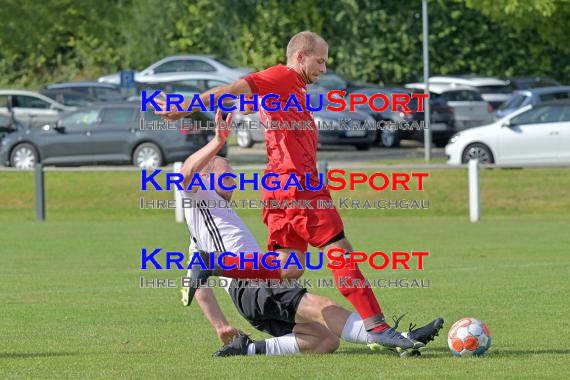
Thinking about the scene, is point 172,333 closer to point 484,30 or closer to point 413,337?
point 413,337

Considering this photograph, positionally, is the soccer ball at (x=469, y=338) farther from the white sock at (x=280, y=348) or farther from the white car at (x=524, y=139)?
the white car at (x=524, y=139)

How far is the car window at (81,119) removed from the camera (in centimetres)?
3447

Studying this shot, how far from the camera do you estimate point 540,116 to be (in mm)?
31828

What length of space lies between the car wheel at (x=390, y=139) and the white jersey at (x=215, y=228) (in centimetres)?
3186

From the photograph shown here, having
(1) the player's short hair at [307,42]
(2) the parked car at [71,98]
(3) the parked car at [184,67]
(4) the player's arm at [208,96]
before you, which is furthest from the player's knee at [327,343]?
(3) the parked car at [184,67]

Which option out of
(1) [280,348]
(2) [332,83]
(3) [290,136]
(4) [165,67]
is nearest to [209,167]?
(3) [290,136]

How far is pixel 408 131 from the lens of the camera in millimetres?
41938

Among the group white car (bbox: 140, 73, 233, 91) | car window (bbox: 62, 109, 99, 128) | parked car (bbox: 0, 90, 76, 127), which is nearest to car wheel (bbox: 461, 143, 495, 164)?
car window (bbox: 62, 109, 99, 128)

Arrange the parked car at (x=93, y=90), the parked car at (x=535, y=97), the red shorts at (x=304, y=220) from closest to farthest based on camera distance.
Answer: the red shorts at (x=304, y=220) < the parked car at (x=535, y=97) < the parked car at (x=93, y=90)

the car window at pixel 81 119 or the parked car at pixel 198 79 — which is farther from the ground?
the parked car at pixel 198 79

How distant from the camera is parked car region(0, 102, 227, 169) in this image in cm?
3344

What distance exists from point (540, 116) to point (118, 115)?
9903mm

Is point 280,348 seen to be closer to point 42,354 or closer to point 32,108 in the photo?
point 42,354

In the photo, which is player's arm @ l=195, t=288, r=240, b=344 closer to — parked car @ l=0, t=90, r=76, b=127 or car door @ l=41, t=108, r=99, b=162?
car door @ l=41, t=108, r=99, b=162
